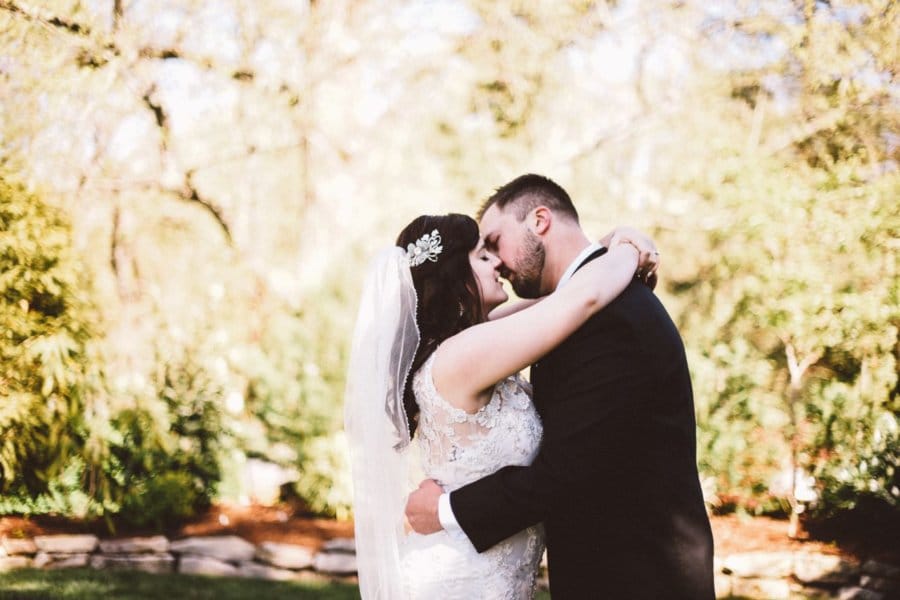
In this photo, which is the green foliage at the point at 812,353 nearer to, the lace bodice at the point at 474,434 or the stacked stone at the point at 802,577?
the stacked stone at the point at 802,577

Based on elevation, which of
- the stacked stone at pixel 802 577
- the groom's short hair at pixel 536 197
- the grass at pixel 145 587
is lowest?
the stacked stone at pixel 802 577

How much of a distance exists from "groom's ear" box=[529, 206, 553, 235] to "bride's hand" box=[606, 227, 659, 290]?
0.23m

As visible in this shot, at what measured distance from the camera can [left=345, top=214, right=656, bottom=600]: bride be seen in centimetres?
243

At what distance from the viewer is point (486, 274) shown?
2875 millimetres

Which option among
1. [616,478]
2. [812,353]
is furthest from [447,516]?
[812,353]

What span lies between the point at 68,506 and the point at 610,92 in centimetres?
796

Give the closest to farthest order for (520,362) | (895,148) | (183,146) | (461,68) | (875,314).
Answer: (520,362) → (875,314) → (895,148) → (183,146) → (461,68)

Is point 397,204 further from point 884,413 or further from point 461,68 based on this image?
point 884,413

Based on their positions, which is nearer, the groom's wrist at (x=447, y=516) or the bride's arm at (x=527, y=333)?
the bride's arm at (x=527, y=333)

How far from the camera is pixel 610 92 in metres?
10.6

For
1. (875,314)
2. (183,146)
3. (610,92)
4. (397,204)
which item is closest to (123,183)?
(183,146)

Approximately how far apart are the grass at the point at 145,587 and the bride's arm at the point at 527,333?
11.5ft

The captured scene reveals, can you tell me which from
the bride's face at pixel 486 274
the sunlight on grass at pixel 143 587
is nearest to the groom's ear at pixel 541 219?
the bride's face at pixel 486 274

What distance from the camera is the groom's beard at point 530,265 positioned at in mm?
2859
